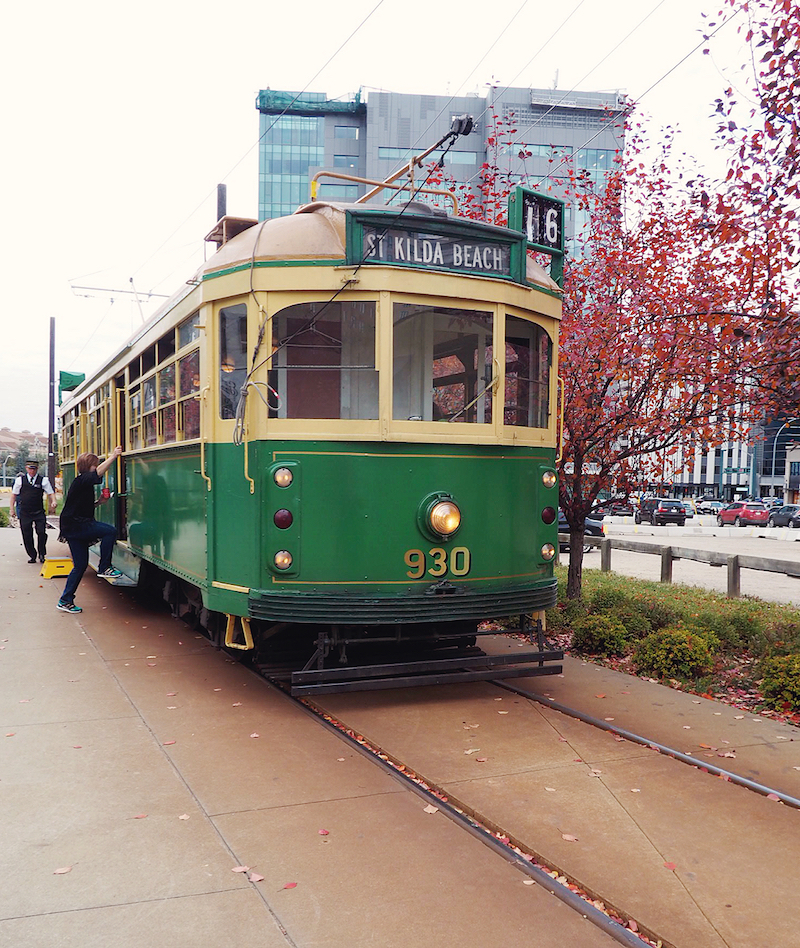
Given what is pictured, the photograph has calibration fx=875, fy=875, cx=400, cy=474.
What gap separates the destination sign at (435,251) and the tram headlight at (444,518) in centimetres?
158

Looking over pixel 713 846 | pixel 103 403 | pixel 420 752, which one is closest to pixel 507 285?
pixel 420 752

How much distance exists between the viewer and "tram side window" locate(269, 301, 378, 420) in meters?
5.75

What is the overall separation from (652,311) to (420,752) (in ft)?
17.4

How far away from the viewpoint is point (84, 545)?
386 inches

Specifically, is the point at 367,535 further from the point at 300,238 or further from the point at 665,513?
the point at 665,513

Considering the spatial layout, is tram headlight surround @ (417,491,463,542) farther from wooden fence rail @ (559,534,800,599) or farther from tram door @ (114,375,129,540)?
wooden fence rail @ (559,534,800,599)

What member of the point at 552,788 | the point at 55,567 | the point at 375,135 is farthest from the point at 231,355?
the point at 375,135

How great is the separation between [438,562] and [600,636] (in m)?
2.83

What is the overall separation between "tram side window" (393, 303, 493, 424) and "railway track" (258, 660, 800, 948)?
6.61 feet

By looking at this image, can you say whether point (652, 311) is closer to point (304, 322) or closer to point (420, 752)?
point (304, 322)

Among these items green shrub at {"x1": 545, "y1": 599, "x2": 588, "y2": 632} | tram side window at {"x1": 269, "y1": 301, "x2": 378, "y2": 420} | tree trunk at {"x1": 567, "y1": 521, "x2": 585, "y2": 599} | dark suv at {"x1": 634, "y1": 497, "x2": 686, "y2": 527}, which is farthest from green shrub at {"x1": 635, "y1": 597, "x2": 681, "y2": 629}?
dark suv at {"x1": 634, "y1": 497, "x2": 686, "y2": 527}

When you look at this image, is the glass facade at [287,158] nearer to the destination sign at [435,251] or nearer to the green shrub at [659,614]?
the green shrub at [659,614]

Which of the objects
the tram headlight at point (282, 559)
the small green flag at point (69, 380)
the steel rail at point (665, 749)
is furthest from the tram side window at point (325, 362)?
the small green flag at point (69, 380)

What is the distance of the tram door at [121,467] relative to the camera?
9.82m
